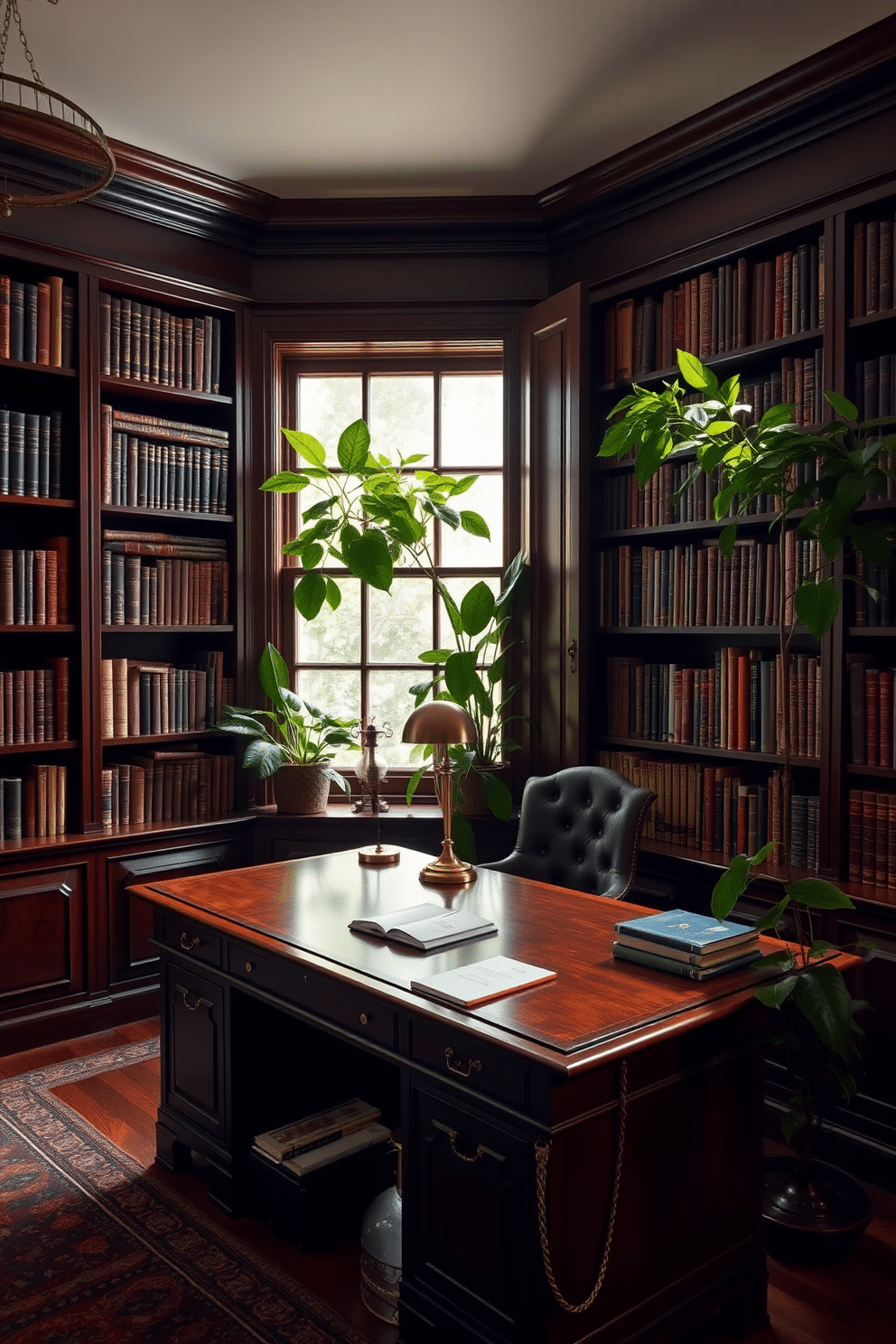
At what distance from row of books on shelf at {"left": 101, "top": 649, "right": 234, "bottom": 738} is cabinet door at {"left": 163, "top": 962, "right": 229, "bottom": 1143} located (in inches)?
55.8

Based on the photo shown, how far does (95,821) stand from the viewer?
12.8ft

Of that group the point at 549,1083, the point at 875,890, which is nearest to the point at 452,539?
the point at 875,890

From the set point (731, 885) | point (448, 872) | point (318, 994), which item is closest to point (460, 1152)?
point (318, 994)

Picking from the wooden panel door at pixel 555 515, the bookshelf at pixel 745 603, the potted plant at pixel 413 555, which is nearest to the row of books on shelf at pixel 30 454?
the potted plant at pixel 413 555

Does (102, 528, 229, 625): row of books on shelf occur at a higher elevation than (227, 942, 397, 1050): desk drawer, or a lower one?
higher

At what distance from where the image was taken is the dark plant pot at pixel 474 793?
407cm

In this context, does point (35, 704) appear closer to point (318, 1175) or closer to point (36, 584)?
point (36, 584)

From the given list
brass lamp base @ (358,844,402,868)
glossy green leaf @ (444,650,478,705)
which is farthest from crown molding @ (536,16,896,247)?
brass lamp base @ (358,844,402,868)

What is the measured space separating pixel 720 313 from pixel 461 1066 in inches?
104

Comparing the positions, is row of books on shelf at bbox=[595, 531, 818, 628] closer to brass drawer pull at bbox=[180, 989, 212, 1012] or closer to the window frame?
the window frame

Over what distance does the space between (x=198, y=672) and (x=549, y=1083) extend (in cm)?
284

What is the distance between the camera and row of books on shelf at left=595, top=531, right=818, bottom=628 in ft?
10.9

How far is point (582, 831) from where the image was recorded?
3.27 metres

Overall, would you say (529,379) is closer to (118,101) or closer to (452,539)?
(452,539)
